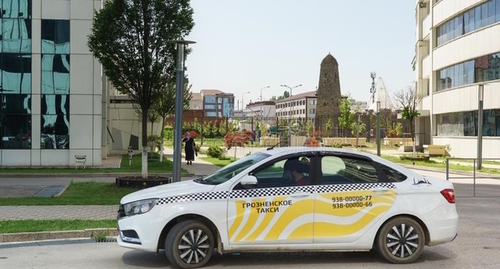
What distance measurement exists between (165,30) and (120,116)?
2401 centimetres

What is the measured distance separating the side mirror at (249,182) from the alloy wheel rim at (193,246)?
80cm

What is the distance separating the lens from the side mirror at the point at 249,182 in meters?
7.53

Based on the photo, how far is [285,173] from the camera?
25.7 feet

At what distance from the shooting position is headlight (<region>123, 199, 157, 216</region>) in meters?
7.47

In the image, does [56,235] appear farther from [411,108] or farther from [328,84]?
[328,84]

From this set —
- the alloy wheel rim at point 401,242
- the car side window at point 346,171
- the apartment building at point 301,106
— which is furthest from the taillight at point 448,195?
the apartment building at point 301,106

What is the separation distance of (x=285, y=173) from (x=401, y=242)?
180 centimetres

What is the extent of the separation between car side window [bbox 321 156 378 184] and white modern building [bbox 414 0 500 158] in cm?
2277

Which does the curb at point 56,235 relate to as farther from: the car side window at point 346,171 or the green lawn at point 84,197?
the car side window at point 346,171

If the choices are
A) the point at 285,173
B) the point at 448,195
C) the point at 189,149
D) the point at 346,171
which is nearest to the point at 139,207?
the point at 285,173

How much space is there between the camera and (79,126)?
26438mm

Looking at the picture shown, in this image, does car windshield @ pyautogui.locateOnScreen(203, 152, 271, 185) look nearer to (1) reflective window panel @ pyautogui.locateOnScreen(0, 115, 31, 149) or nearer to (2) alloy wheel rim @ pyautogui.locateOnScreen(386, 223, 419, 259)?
(2) alloy wheel rim @ pyautogui.locateOnScreen(386, 223, 419, 259)

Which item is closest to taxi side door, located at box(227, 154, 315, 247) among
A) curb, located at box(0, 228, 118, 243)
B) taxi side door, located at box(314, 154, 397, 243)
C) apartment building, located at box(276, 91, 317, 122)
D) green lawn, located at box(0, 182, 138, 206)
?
taxi side door, located at box(314, 154, 397, 243)

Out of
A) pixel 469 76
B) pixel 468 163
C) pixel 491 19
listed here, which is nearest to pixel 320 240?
pixel 468 163
